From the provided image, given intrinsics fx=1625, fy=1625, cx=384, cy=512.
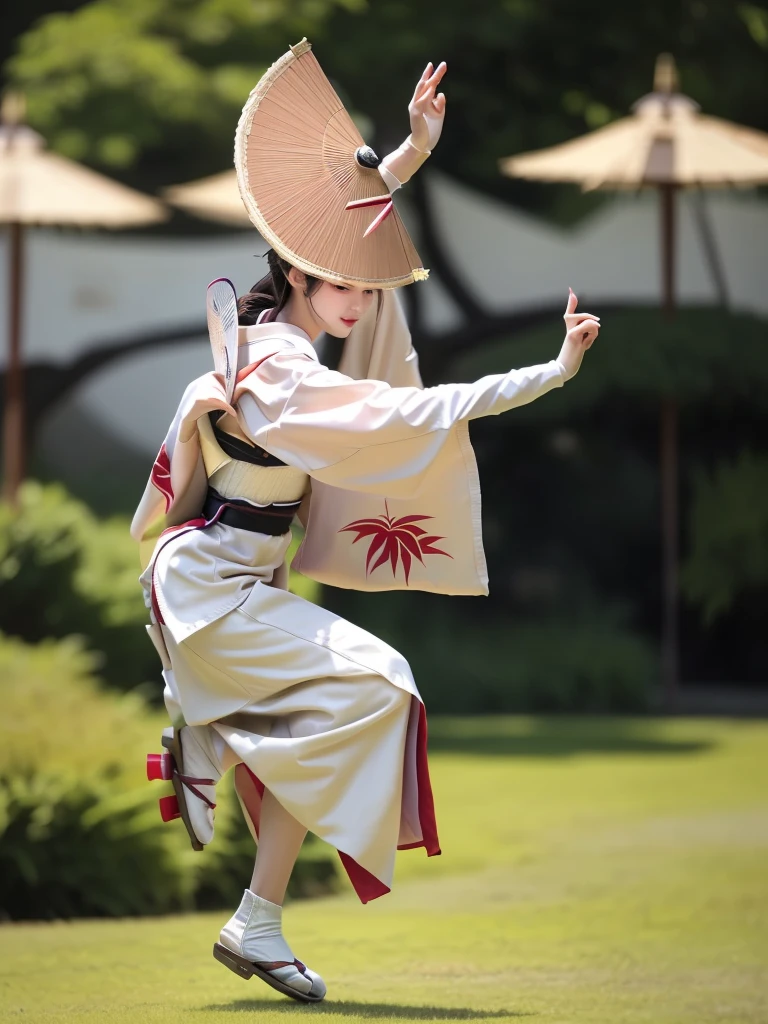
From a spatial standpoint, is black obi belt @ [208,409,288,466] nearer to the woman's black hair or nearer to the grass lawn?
the woman's black hair

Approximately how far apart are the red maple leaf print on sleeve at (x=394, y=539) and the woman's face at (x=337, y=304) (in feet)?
1.19

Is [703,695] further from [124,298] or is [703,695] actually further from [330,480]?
[330,480]

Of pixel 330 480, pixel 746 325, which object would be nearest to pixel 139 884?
pixel 330 480

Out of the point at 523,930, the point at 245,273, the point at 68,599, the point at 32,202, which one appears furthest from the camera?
the point at 245,273

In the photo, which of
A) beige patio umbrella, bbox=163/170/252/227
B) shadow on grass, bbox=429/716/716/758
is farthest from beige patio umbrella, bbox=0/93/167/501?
shadow on grass, bbox=429/716/716/758

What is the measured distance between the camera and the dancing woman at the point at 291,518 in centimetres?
290

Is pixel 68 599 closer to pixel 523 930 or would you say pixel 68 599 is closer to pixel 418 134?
pixel 523 930

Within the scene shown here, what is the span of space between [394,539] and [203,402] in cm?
48

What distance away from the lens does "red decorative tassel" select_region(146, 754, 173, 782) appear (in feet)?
10.0

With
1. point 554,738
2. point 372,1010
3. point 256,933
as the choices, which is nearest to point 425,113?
point 256,933

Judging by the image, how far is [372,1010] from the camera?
9.62 feet

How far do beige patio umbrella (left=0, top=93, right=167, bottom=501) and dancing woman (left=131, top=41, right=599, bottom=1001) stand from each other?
15.8 feet

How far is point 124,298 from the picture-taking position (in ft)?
32.1

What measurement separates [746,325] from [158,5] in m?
4.44
